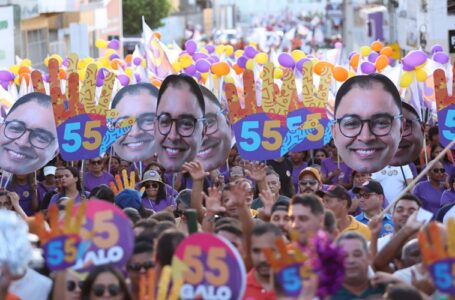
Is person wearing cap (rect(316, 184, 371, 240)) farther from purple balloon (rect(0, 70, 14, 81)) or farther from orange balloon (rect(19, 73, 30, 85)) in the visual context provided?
purple balloon (rect(0, 70, 14, 81))

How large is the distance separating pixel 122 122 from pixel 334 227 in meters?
6.68

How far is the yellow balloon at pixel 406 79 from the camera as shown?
19344 mm

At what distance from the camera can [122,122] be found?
698 inches

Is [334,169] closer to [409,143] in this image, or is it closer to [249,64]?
[409,143]

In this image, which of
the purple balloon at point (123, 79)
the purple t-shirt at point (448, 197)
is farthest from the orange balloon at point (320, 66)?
the purple t-shirt at point (448, 197)

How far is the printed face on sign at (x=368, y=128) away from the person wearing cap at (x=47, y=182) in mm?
3263

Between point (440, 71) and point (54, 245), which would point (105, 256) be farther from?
point (440, 71)

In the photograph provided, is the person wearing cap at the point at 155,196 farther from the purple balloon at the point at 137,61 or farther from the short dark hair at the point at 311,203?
the purple balloon at the point at 137,61

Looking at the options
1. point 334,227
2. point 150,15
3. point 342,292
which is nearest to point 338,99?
point 334,227

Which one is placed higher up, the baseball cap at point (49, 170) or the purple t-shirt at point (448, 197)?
the baseball cap at point (49, 170)

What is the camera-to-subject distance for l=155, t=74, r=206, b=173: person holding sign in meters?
16.0

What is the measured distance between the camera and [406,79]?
19375mm

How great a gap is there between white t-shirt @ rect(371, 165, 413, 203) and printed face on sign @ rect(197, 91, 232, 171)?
155cm

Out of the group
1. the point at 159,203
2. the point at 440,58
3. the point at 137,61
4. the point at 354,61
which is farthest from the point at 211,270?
the point at 137,61
